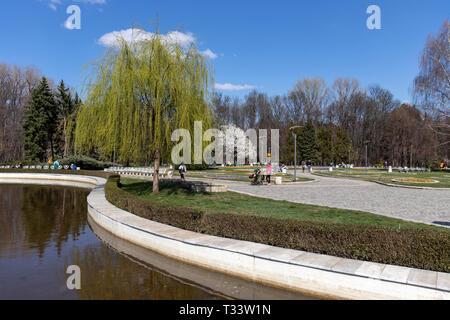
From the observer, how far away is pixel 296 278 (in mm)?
5445

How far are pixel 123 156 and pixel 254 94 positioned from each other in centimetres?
6523

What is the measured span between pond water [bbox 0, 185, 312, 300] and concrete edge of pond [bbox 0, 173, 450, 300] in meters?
0.20

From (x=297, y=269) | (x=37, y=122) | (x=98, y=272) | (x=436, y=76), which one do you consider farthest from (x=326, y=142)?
(x=98, y=272)

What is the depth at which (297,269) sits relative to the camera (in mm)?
5453

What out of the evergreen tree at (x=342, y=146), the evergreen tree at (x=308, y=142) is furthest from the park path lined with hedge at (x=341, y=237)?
the evergreen tree at (x=342, y=146)

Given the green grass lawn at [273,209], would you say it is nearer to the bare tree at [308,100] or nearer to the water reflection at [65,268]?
the water reflection at [65,268]

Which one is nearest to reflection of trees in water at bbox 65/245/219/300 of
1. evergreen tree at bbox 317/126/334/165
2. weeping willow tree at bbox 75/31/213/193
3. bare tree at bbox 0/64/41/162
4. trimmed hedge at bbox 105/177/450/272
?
trimmed hedge at bbox 105/177/450/272

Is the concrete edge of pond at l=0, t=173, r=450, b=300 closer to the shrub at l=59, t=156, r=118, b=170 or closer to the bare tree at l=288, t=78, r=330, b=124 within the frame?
the shrub at l=59, t=156, r=118, b=170

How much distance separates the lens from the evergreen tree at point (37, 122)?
46812 mm

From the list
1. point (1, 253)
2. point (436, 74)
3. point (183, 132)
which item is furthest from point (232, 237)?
point (436, 74)

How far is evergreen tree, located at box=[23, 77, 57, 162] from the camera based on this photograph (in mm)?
46812

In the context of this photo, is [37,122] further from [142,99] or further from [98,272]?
[98,272]

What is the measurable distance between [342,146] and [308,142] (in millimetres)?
8545
